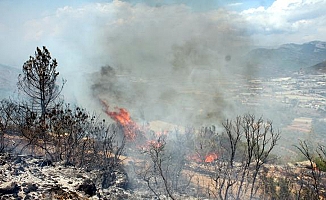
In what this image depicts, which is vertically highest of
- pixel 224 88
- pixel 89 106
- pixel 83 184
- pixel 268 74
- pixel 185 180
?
pixel 268 74

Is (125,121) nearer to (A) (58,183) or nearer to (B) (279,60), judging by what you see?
(A) (58,183)

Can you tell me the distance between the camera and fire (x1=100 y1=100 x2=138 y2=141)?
24553 mm

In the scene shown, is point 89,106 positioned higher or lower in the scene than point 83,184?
higher

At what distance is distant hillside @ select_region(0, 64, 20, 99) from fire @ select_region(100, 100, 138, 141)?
36056 mm

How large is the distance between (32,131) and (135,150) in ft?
31.9

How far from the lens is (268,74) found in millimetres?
65625

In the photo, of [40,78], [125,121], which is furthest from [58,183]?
[125,121]

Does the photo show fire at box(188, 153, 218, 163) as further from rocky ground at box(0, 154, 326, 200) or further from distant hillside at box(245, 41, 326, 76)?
distant hillside at box(245, 41, 326, 76)

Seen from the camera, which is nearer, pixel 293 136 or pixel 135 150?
pixel 135 150

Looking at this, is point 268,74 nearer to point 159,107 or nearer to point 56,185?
point 159,107

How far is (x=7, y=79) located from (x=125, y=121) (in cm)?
5520

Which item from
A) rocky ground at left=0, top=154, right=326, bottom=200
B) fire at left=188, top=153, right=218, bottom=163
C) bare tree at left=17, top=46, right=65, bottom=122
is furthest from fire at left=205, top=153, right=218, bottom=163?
bare tree at left=17, top=46, right=65, bottom=122

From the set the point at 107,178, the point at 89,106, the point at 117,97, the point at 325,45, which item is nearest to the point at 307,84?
the point at 325,45

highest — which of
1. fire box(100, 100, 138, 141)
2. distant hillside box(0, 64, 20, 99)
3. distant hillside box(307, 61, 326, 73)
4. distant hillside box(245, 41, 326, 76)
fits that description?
distant hillside box(245, 41, 326, 76)
